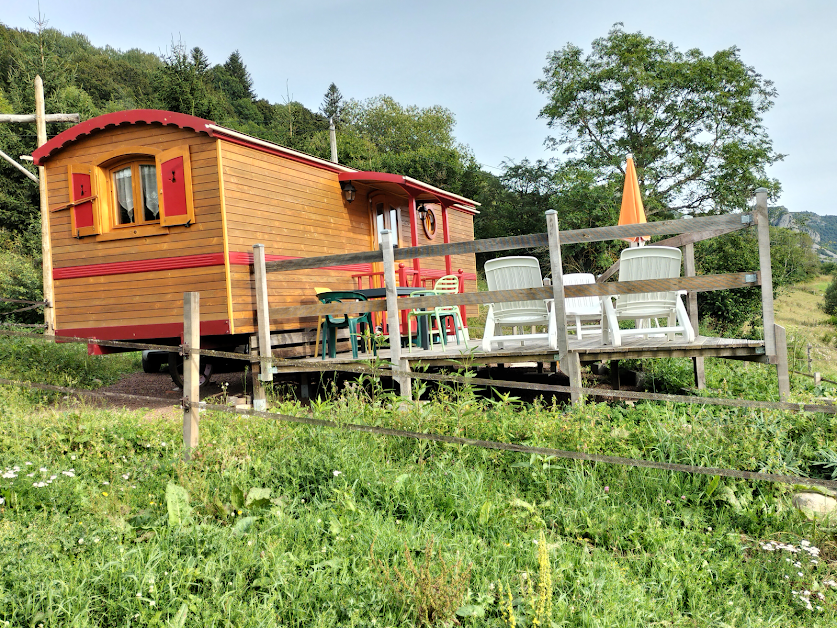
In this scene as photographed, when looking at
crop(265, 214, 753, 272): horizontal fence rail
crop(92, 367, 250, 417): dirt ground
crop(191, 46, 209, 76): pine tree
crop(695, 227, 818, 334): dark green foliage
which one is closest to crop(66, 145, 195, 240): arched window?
crop(92, 367, 250, 417): dirt ground

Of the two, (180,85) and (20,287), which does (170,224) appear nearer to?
(20,287)

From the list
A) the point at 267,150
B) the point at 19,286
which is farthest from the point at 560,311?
the point at 19,286

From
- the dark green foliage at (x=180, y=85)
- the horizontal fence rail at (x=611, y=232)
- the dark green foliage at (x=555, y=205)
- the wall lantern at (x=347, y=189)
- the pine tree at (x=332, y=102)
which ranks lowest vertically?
the horizontal fence rail at (x=611, y=232)

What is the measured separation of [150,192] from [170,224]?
0.65 m

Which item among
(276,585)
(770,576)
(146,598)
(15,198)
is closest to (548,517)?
(770,576)

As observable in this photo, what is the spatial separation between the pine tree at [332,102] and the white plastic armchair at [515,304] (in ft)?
144

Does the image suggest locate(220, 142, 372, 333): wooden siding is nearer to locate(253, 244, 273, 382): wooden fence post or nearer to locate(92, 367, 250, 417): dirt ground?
locate(253, 244, 273, 382): wooden fence post

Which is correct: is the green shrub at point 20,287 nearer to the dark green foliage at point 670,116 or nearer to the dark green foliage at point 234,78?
the dark green foliage at point 670,116

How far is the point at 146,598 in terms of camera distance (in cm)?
227

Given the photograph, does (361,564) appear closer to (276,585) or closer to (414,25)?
(276,585)

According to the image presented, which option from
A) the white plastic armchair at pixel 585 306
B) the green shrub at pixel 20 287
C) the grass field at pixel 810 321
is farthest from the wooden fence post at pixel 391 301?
the green shrub at pixel 20 287

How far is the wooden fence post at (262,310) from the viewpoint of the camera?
21.8 feet

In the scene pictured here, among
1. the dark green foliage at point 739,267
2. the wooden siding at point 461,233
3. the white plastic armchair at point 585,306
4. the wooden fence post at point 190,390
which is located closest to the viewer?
the wooden fence post at point 190,390

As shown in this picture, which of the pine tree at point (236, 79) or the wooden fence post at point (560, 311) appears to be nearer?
the wooden fence post at point (560, 311)
